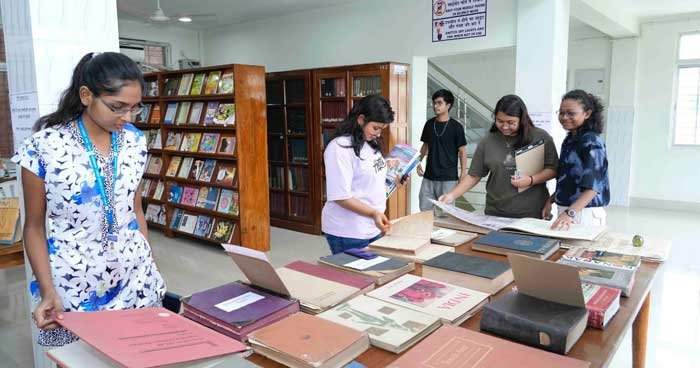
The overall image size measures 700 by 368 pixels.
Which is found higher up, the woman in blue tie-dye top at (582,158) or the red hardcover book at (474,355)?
the woman in blue tie-dye top at (582,158)

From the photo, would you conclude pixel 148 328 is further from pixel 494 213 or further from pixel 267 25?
pixel 267 25

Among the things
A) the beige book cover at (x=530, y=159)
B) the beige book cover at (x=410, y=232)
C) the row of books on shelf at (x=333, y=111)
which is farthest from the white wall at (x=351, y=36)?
the beige book cover at (x=410, y=232)

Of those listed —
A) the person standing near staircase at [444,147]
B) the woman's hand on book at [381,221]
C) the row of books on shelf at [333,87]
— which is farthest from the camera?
the row of books on shelf at [333,87]

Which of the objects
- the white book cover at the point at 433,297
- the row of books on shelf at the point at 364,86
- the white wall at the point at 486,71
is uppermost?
the white wall at the point at 486,71

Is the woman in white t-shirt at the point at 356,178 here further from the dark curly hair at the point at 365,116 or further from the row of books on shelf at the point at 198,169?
the row of books on shelf at the point at 198,169

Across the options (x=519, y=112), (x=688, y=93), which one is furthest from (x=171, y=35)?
(x=688, y=93)

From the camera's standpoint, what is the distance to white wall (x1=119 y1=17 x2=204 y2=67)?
270 inches

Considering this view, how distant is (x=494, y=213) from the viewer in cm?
248

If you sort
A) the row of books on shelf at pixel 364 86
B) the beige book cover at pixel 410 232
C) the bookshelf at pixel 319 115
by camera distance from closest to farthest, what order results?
the beige book cover at pixel 410 232, the bookshelf at pixel 319 115, the row of books on shelf at pixel 364 86

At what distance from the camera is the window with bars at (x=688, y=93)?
662cm

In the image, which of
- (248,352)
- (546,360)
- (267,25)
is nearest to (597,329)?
(546,360)

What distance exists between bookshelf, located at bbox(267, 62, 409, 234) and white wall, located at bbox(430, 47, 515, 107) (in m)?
3.22

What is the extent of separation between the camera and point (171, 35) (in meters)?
7.34

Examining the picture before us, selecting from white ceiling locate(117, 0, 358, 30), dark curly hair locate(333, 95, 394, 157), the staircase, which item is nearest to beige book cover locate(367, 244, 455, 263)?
dark curly hair locate(333, 95, 394, 157)
